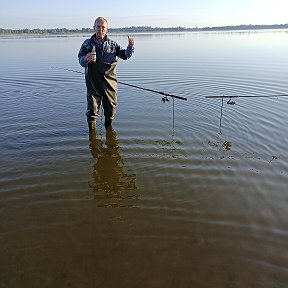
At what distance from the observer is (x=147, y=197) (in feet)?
16.5

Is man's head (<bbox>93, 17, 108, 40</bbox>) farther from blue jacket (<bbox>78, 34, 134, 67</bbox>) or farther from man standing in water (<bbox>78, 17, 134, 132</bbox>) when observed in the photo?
blue jacket (<bbox>78, 34, 134, 67</bbox>)

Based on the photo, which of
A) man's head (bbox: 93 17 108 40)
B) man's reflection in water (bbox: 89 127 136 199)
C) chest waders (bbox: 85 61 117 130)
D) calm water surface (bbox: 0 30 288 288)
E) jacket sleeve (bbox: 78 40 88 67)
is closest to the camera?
calm water surface (bbox: 0 30 288 288)

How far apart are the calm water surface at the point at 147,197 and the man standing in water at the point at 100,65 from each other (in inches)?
24.3

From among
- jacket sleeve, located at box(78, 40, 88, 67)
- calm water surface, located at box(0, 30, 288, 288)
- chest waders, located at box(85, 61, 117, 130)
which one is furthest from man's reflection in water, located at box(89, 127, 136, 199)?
jacket sleeve, located at box(78, 40, 88, 67)

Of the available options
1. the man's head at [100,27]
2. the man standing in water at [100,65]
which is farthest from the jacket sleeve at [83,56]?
the man's head at [100,27]

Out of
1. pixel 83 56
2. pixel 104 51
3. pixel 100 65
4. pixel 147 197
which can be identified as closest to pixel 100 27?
pixel 104 51

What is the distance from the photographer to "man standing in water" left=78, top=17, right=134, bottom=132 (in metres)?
7.32

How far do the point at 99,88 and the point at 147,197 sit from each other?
358 centimetres

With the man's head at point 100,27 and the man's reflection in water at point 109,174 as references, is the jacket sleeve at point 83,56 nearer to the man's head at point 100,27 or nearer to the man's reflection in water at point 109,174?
the man's head at point 100,27

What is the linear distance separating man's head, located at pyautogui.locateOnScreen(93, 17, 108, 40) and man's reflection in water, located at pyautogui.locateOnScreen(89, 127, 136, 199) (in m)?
2.14

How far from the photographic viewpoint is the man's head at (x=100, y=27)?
283 inches

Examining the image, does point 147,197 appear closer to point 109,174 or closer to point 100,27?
point 109,174

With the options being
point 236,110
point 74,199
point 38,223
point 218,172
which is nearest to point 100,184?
point 74,199

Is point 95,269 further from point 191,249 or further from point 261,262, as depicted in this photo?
point 261,262
